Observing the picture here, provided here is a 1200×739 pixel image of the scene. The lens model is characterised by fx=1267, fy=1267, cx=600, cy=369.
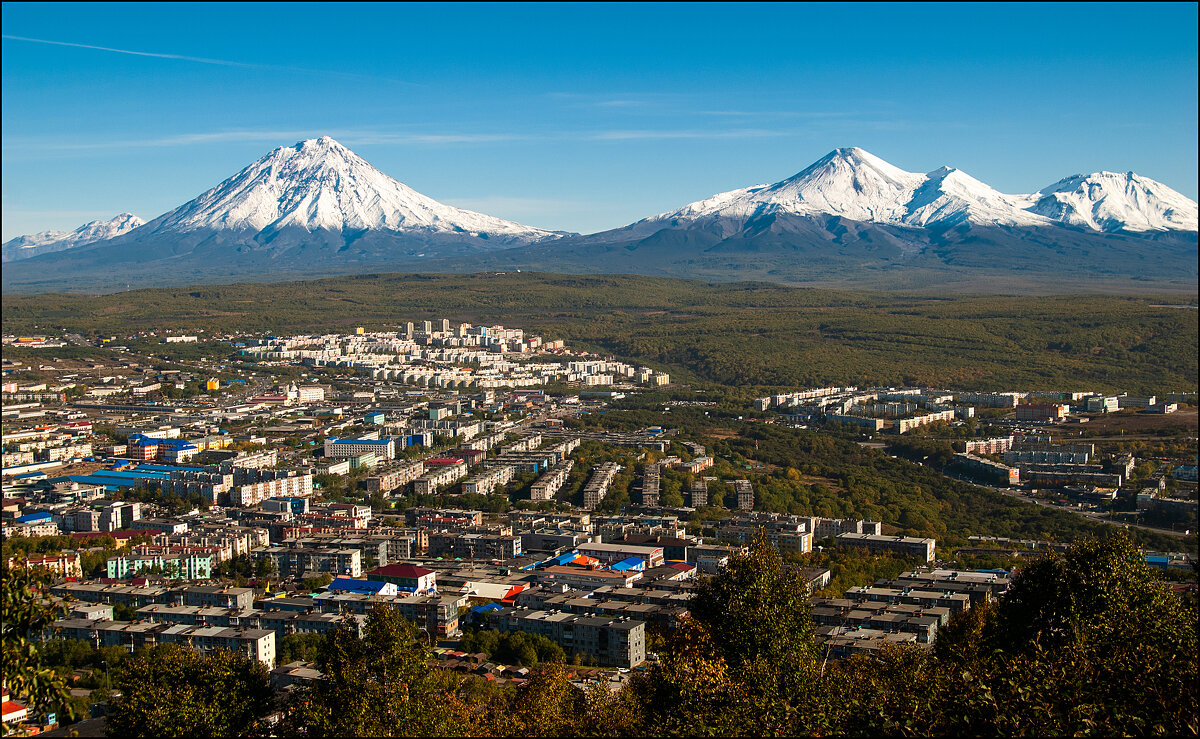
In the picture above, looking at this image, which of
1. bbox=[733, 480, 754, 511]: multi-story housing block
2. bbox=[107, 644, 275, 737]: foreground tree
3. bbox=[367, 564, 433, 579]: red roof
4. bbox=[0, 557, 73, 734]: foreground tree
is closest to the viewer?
bbox=[0, 557, 73, 734]: foreground tree

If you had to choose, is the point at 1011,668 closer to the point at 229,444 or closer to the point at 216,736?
the point at 216,736

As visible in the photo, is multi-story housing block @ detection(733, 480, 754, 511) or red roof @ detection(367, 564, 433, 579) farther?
multi-story housing block @ detection(733, 480, 754, 511)

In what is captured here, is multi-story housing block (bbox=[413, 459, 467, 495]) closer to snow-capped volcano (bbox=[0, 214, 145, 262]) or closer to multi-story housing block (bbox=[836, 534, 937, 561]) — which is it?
multi-story housing block (bbox=[836, 534, 937, 561])

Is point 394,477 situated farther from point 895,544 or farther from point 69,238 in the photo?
point 69,238

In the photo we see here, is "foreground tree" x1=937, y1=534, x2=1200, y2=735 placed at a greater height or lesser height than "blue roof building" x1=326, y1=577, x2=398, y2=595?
greater

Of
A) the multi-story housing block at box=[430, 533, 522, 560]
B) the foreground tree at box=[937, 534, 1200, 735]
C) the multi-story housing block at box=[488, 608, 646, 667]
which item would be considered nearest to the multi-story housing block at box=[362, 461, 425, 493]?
the multi-story housing block at box=[430, 533, 522, 560]

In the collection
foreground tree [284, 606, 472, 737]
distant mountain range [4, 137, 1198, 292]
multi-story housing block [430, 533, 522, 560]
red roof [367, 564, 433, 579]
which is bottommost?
multi-story housing block [430, 533, 522, 560]

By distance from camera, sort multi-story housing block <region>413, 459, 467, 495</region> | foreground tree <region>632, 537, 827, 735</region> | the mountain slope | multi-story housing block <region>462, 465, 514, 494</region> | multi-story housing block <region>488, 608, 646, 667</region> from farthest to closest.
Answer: the mountain slope → multi-story housing block <region>413, 459, 467, 495</region> → multi-story housing block <region>462, 465, 514, 494</region> → multi-story housing block <region>488, 608, 646, 667</region> → foreground tree <region>632, 537, 827, 735</region>

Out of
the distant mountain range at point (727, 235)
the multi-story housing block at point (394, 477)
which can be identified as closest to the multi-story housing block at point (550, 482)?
the multi-story housing block at point (394, 477)

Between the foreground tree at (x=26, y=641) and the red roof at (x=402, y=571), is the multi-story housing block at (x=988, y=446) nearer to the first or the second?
the red roof at (x=402, y=571)
